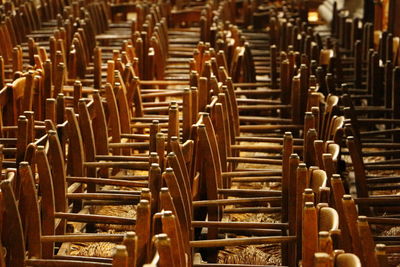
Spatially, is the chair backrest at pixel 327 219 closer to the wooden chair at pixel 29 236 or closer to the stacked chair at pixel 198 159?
the stacked chair at pixel 198 159

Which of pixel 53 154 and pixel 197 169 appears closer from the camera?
pixel 53 154

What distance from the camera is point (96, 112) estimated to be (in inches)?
204

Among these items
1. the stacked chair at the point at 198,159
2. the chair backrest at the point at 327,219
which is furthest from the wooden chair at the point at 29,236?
the chair backrest at the point at 327,219

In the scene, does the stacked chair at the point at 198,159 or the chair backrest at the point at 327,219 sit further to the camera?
the stacked chair at the point at 198,159

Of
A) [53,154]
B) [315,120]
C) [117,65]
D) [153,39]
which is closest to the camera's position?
[53,154]

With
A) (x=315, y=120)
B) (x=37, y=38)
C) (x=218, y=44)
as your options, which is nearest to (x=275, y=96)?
(x=218, y=44)

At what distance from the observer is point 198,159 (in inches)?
189

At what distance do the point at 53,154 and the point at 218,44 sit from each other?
380 centimetres

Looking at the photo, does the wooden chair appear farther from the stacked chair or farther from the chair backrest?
the chair backrest

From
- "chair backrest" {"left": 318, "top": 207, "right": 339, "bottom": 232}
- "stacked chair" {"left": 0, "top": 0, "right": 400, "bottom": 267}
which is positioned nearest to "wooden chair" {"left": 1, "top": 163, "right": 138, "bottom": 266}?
"stacked chair" {"left": 0, "top": 0, "right": 400, "bottom": 267}

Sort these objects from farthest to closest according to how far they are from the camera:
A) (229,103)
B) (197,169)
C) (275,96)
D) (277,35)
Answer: (277,35) < (275,96) < (229,103) < (197,169)

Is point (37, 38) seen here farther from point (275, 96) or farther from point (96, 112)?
point (96, 112)

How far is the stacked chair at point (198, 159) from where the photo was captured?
3.55 metres

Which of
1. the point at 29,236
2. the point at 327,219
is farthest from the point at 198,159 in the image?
the point at 327,219
